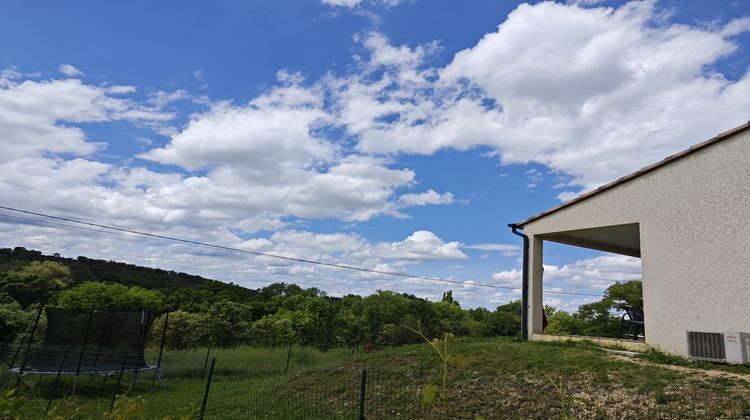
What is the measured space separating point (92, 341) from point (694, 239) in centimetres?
1385

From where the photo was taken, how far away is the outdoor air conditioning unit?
727cm

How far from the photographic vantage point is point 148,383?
12.2m

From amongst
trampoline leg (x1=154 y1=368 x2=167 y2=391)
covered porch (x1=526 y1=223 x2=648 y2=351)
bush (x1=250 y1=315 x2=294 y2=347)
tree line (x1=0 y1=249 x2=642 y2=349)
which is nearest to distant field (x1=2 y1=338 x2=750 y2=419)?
trampoline leg (x1=154 y1=368 x2=167 y2=391)

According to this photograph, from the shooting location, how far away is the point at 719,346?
24.8 feet

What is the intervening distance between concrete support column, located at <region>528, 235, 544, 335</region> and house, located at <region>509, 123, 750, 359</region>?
5.53 feet

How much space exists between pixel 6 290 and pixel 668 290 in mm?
20554

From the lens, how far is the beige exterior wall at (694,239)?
310 inches

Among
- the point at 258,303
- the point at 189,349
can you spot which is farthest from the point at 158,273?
the point at 189,349

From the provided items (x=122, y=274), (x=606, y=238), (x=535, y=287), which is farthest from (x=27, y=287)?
(x=606, y=238)

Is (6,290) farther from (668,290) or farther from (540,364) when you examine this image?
(668,290)

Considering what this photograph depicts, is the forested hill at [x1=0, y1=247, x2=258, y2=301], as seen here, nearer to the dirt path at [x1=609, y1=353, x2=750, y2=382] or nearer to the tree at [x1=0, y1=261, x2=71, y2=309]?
the tree at [x1=0, y1=261, x2=71, y2=309]

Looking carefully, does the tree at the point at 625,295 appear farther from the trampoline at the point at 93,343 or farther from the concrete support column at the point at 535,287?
the trampoline at the point at 93,343

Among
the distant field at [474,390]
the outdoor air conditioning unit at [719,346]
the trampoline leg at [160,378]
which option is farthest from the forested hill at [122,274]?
the outdoor air conditioning unit at [719,346]

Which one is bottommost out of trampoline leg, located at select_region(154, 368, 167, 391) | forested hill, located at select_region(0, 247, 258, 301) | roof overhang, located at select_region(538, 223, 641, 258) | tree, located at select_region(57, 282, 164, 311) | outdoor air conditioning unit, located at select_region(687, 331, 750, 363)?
trampoline leg, located at select_region(154, 368, 167, 391)
